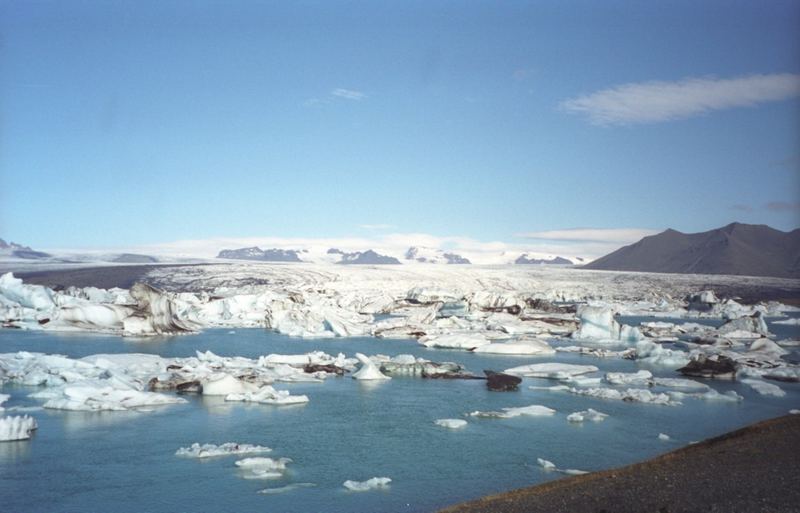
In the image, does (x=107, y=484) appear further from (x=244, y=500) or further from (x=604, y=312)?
(x=604, y=312)

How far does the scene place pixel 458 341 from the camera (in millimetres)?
22672

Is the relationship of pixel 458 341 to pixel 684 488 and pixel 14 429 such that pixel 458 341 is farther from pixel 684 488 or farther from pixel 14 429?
pixel 684 488

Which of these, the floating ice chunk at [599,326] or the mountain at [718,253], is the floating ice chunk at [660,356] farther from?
the mountain at [718,253]

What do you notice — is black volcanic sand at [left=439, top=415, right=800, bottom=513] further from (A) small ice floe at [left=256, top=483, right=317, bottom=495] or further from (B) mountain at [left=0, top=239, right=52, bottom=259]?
(B) mountain at [left=0, top=239, right=52, bottom=259]

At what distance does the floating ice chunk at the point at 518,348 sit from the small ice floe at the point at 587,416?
920 cm

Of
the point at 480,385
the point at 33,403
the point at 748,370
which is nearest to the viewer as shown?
the point at 33,403

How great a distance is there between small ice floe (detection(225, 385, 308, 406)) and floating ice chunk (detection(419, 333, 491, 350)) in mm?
10348

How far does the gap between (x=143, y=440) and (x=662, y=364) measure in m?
14.1

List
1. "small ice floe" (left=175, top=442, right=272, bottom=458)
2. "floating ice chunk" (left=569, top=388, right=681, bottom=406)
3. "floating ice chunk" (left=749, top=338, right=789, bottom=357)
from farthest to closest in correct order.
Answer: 1. "floating ice chunk" (left=749, top=338, right=789, bottom=357)
2. "floating ice chunk" (left=569, top=388, right=681, bottom=406)
3. "small ice floe" (left=175, top=442, right=272, bottom=458)

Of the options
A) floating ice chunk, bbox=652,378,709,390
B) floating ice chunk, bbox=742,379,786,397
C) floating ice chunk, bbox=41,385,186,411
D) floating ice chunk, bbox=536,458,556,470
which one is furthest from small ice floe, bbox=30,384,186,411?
floating ice chunk, bbox=742,379,786,397

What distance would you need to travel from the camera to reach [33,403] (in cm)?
1177

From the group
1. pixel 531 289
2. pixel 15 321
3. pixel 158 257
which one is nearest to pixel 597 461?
pixel 15 321

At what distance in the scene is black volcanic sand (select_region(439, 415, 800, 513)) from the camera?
239 inches

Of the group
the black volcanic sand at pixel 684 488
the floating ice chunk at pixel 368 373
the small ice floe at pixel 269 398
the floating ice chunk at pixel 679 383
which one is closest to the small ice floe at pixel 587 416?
the black volcanic sand at pixel 684 488
